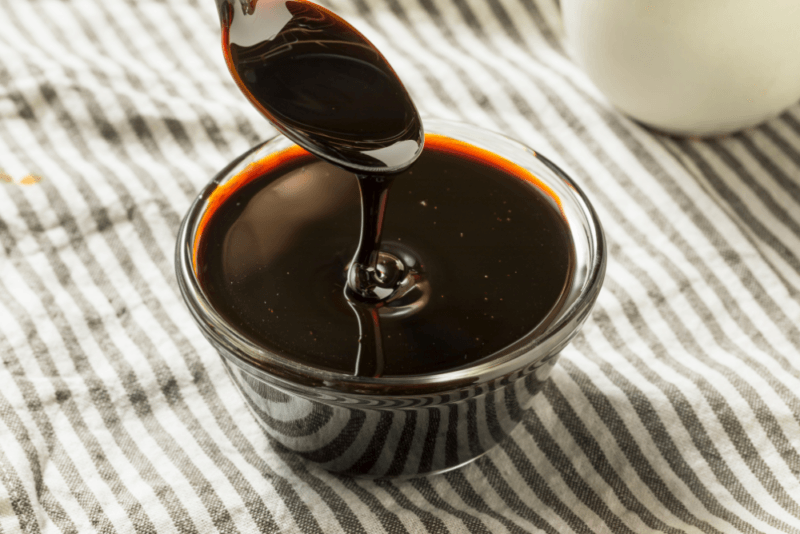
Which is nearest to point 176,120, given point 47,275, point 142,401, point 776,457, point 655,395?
point 47,275

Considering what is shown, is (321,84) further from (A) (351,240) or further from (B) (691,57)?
(B) (691,57)

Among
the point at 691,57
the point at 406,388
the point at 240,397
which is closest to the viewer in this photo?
the point at 406,388

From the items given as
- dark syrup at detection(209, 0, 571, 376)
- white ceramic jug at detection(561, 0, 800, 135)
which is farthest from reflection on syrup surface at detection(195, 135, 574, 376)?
white ceramic jug at detection(561, 0, 800, 135)

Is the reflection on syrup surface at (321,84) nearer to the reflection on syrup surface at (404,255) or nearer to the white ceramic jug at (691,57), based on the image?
the reflection on syrup surface at (404,255)

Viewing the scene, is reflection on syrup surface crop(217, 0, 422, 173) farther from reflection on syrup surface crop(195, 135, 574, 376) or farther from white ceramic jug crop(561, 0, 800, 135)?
white ceramic jug crop(561, 0, 800, 135)

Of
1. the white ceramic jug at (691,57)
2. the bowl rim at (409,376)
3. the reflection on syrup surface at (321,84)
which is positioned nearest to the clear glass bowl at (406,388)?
the bowl rim at (409,376)

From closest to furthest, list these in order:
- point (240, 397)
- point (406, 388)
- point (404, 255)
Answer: point (406, 388)
point (404, 255)
point (240, 397)

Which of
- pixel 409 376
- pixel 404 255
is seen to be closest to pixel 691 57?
pixel 404 255
